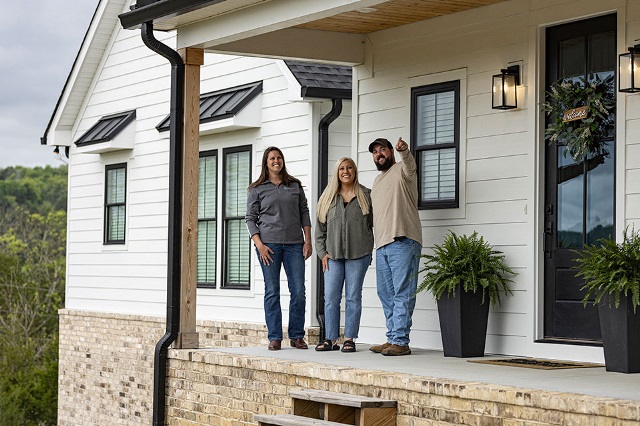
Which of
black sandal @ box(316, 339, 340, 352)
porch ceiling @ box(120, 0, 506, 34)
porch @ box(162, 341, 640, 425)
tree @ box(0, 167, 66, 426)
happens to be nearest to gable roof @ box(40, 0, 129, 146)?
porch ceiling @ box(120, 0, 506, 34)

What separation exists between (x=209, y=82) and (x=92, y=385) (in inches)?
199

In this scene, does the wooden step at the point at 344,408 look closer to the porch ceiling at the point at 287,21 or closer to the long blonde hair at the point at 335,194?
the long blonde hair at the point at 335,194

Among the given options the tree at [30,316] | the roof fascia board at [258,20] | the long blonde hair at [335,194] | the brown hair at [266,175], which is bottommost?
the tree at [30,316]

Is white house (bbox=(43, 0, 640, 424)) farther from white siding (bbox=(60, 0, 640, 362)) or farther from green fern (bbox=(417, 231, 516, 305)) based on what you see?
green fern (bbox=(417, 231, 516, 305))

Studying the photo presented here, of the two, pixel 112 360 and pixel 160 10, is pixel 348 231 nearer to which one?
pixel 160 10

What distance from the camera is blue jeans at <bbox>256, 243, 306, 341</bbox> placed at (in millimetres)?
10711

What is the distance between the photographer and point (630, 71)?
29.4 feet

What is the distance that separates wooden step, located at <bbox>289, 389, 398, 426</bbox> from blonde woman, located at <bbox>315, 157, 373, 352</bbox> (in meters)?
1.62

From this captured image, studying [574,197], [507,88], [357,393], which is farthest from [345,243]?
[357,393]

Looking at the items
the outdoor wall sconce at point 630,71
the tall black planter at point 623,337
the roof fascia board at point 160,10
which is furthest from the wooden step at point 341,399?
the roof fascia board at point 160,10

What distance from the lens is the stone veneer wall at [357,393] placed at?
672 cm

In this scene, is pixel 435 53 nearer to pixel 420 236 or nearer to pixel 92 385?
pixel 420 236

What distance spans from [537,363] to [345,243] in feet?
7.02

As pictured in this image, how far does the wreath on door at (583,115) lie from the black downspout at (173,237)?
137 inches
